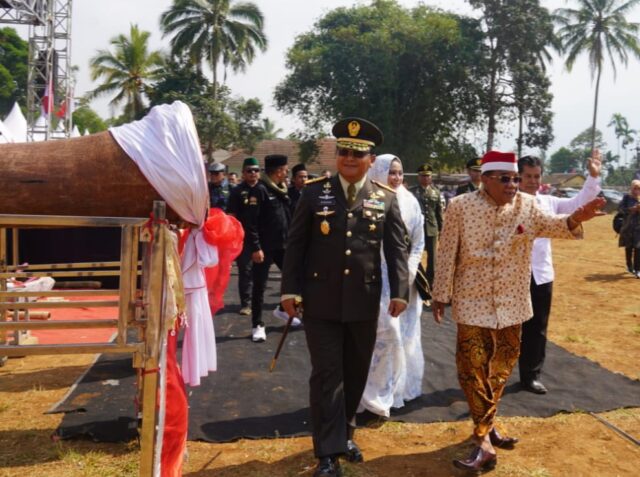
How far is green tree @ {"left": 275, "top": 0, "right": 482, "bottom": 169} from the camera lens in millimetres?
25781

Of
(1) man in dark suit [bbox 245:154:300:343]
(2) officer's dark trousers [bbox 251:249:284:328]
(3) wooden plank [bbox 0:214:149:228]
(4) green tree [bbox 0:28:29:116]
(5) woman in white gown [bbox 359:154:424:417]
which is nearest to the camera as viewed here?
(3) wooden plank [bbox 0:214:149:228]

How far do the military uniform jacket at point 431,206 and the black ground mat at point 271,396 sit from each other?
291 cm

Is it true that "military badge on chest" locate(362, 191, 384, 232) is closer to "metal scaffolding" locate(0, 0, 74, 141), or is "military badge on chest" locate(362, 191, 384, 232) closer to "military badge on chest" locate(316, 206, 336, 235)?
"military badge on chest" locate(316, 206, 336, 235)

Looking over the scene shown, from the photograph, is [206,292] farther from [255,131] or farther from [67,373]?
[255,131]

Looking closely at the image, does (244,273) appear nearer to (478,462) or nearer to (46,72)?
(478,462)

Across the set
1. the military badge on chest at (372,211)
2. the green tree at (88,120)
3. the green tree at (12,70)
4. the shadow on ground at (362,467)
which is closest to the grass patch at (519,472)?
the shadow on ground at (362,467)

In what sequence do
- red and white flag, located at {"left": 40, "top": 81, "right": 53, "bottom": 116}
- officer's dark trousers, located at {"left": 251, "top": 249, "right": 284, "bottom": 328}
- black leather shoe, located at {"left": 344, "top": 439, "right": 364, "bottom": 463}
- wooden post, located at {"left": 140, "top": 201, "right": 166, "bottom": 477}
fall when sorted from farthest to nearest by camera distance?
red and white flag, located at {"left": 40, "top": 81, "right": 53, "bottom": 116} → officer's dark trousers, located at {"left": 251, "top": 249, "right": 284, "bottom": 328} → black leather shoe, located at {"left": 344, "top": 439, "right": 364, "bottom": 463} → wooden post, located at {"left": 140, "top": 201, "right": 166, "bottom": 477}

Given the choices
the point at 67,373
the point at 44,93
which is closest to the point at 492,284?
the point at 67,373

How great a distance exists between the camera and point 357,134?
3.20m

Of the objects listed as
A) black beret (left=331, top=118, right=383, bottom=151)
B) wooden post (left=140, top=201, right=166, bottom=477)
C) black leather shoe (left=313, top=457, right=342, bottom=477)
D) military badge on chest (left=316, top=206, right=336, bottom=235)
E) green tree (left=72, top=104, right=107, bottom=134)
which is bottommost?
black leather shoe (left=313, top=457, right=342, bottom=477)

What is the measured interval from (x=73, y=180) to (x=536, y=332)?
Result: 11.4 ft

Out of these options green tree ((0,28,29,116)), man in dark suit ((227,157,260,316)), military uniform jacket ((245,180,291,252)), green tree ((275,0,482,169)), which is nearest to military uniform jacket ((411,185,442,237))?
military uniform jacket ((245,180,291,252))

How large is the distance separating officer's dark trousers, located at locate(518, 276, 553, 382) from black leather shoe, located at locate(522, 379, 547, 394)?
→ 3cm

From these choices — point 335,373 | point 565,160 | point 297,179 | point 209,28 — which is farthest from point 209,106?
point 565,160
